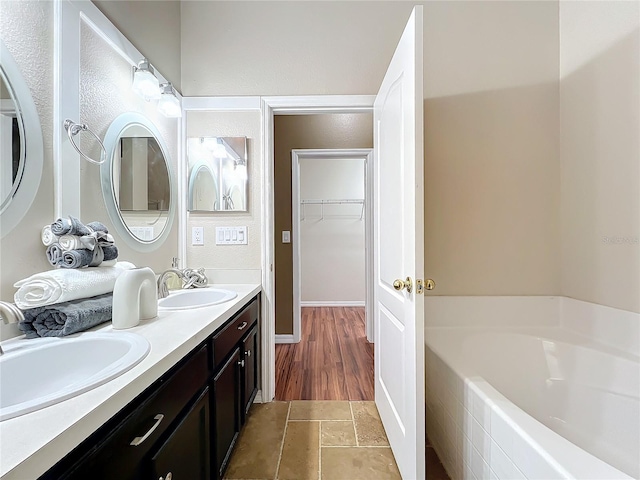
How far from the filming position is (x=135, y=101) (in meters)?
1.55

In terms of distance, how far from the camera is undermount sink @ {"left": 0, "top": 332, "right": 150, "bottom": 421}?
0.67 meters

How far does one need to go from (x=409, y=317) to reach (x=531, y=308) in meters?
1.09

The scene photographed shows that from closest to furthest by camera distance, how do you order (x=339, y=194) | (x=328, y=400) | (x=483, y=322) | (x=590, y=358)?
(x=590, y=358) → (x=483, y=322) → (x=328, y=400) → (x=339, y=194)

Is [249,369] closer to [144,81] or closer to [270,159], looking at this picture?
[270,159]

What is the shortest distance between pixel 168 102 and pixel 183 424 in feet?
5.28

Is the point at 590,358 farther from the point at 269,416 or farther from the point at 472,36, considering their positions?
the point at 472,36

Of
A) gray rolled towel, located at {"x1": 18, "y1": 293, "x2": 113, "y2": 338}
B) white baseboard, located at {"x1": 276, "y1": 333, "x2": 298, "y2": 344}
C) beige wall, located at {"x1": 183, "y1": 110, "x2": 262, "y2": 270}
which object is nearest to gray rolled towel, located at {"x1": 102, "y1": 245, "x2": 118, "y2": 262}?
gray rolled towel, located at {"x1": 18, "y1": 293, "x2": 113, "y2": 338}

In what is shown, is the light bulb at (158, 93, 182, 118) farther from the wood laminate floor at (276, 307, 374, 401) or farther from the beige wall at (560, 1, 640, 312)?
the beige wall at (560, 1, 640, 312)

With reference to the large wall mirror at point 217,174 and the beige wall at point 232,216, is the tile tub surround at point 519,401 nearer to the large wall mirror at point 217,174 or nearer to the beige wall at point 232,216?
the beige wall at point 232,216

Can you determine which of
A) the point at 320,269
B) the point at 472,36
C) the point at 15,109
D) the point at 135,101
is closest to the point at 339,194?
the point at 320,269

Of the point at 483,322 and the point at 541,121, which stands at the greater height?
the point at 541,121

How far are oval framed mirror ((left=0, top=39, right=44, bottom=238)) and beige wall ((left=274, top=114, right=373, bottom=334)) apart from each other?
2232 millimetres

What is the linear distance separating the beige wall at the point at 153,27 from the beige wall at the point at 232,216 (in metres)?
0.30

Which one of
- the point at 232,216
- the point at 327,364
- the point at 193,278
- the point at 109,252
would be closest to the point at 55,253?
the point at 109,252
